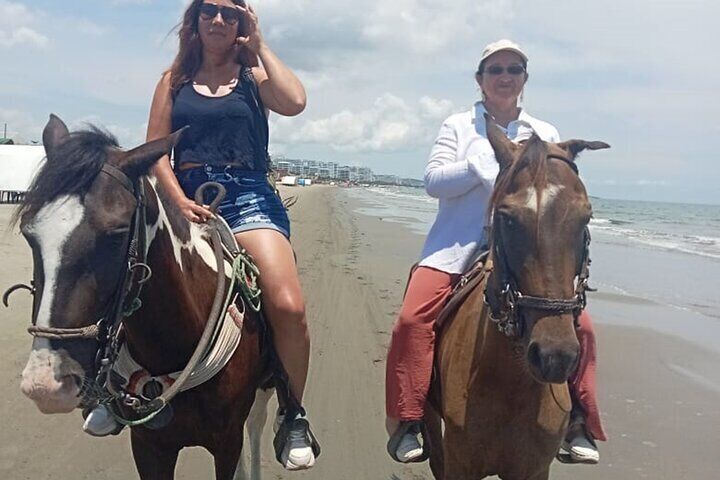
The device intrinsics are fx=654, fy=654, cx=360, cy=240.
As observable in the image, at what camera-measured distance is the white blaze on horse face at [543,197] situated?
106 inches

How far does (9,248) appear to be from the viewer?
45.0 ft

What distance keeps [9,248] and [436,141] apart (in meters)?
12.5

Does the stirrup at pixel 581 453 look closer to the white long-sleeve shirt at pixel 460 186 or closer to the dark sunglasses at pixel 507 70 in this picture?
the white long-sleeve shirt at pixel 460 186

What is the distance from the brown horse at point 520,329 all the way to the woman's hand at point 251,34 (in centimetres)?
147

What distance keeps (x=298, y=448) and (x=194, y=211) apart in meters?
1.42

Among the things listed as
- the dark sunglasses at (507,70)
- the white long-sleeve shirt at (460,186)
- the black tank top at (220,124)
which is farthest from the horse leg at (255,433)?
the dark sunglasses at (507,70)

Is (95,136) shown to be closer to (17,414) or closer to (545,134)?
(545,134)

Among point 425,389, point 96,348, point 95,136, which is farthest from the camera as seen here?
point 425,389

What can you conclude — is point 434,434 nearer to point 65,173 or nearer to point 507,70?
point 507,70

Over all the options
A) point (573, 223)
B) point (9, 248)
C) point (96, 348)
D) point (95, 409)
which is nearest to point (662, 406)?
point (573, 223)

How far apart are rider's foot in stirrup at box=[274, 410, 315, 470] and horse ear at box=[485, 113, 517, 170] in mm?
1803

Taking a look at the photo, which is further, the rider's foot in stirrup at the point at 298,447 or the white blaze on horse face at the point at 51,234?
the rider's foot in stirrup at the point at 298,447

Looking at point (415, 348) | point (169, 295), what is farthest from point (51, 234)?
point (415, 348)

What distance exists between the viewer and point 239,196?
378 cm
